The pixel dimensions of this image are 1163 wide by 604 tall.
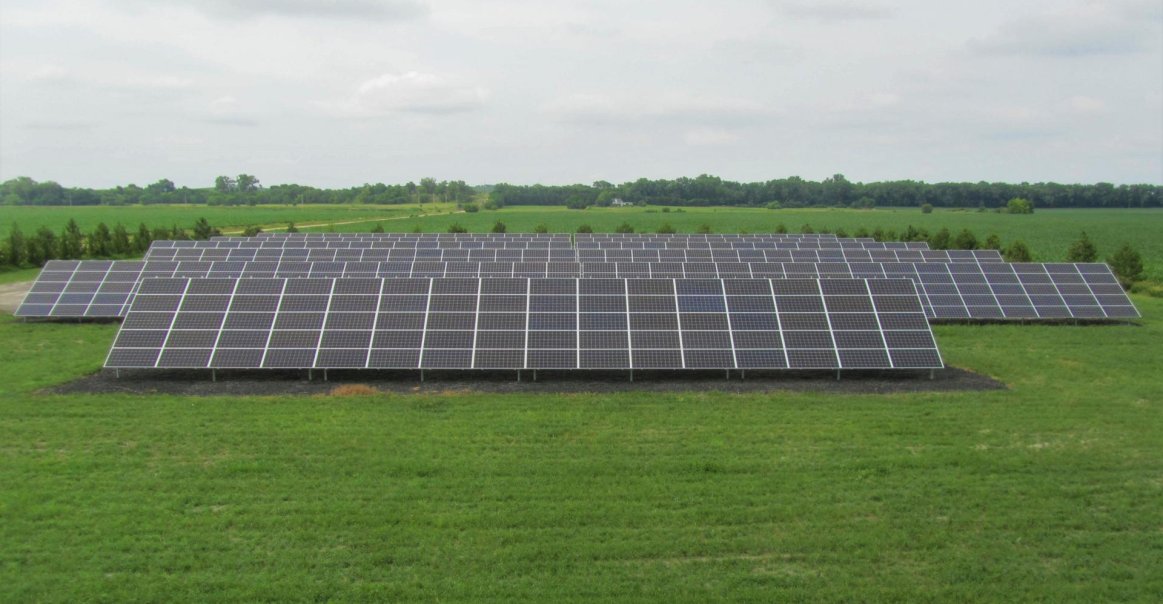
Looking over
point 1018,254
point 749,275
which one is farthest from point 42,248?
point 1018,254

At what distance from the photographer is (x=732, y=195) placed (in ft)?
594

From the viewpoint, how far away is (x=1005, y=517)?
42.6 feet

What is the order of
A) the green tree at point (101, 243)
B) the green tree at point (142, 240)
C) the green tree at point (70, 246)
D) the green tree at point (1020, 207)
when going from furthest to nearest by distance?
the green tree at point (1020, 207)
the green tree at point (142, 240)
the green tree at point (101, 243)
the green tree at point (70, 246)

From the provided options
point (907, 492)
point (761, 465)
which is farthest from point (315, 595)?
point (907, 492)

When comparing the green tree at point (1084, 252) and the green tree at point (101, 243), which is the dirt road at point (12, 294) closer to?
the green tree at point (101, 243)

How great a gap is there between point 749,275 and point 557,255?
529 inches

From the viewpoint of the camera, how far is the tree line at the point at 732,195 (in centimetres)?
17838

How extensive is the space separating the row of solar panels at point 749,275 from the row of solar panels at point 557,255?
3.50 m

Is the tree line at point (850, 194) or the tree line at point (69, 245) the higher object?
the tree line at point (850, 194)

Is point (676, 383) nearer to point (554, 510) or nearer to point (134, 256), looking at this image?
point (554, 510)

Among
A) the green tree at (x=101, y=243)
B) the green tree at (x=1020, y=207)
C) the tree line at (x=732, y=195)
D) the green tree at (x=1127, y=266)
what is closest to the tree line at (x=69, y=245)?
the green tree at (x=101, y=243)

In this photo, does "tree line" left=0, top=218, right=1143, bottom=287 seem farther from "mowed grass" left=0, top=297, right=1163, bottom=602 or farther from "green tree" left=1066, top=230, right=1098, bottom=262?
"mowed grass" left=0, top=297, right=1163, bottom=602

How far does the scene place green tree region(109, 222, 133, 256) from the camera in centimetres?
5922

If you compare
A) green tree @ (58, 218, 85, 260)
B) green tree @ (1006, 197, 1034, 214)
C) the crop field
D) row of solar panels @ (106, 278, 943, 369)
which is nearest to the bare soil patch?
row of solar panels @ (106, 278, 943, 369)
